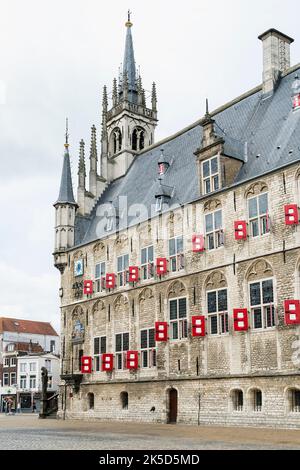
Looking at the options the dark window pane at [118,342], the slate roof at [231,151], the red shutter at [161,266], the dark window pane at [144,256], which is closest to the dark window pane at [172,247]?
the red shutter at [161,266]

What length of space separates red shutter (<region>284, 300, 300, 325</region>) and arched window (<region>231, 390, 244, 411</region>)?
13.9 feet

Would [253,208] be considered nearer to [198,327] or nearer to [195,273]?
[195,273]

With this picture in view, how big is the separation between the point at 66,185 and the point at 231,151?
1492 centimetres

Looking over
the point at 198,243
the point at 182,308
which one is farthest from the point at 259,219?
the point at 182,308

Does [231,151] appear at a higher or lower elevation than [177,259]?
higher

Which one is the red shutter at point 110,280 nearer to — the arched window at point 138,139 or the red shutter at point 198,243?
the red shutter at point 198,243

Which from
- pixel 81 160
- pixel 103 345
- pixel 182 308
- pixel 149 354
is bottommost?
pixel 149 354

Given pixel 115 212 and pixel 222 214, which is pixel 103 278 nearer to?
pixel 115 212

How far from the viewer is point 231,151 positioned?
2716cm

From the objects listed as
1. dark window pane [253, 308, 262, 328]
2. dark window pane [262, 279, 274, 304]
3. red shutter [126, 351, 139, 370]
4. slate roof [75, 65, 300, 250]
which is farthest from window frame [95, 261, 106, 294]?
dark window pane [262, 279, 274, 304]

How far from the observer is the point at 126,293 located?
31578 mm

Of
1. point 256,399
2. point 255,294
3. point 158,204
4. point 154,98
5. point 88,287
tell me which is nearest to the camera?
point 256,399

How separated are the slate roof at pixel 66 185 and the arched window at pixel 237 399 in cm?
1831

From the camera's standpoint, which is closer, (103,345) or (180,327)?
(180,327)
